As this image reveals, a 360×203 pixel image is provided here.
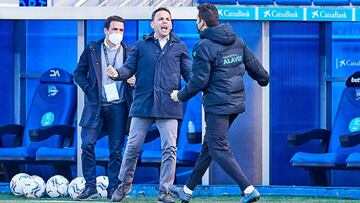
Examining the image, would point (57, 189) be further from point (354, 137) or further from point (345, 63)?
point (345, 63)

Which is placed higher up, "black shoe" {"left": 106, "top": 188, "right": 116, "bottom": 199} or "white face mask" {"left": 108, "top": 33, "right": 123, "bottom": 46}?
"white face mask" {"left": 108, "top": 33, "right": 123, "bottom": 46}

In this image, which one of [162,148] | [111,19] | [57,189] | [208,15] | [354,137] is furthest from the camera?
[354,137]

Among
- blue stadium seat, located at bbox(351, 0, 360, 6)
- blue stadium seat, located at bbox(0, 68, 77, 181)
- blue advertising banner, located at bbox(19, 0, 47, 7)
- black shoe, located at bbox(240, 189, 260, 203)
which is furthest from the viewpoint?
blue advertising banner, located at bbox(19, 0, 47, 7)

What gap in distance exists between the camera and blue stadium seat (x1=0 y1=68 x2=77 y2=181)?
14016 mm

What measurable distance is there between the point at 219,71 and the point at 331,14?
2.69 meters

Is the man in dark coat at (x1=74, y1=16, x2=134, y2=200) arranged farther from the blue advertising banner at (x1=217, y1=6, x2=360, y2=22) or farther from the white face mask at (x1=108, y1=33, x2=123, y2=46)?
the blue advertising banner at (x1=217, y1=6, x2=360, y2=22)

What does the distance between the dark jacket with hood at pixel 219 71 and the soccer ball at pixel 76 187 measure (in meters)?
2.24

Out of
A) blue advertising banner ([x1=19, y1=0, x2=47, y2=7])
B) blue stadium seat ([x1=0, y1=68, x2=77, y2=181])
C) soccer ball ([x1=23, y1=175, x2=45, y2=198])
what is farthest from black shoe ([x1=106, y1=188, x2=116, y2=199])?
blue advertising banner ([x1=19, y1=0, x2=47, y2=7])

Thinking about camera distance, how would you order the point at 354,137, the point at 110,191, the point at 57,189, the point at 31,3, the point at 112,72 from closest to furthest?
the point at 112,72 < the point at 110,191 < the point at 57,189 < the point at 354,137 < the point at 31,3

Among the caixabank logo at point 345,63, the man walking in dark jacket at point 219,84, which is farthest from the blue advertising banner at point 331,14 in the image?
the man walking in dark jacket at point 219,84

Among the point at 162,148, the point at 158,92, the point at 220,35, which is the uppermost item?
the point at 220,35

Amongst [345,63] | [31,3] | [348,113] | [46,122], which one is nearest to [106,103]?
[46,122]

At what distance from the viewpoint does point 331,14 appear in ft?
43.4

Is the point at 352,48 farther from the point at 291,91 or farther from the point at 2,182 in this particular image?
the point at 2,182
